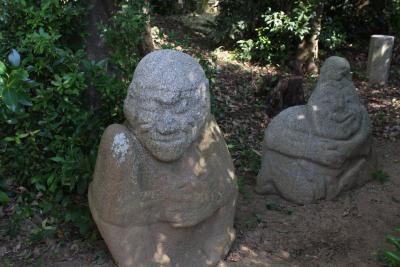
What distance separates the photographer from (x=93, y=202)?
3.43 meters

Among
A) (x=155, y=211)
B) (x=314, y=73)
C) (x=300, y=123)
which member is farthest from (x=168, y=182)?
(x=314, y=73)

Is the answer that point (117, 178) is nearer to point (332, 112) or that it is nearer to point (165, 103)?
point (165, 103)

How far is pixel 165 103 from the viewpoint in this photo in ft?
10.8

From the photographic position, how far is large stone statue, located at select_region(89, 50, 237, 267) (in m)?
3.28

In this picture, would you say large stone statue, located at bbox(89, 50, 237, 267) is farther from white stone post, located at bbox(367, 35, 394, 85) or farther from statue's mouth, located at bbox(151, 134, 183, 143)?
white stone post, located at bbox(367, 35, 394, 85)

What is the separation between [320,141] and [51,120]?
230 cm

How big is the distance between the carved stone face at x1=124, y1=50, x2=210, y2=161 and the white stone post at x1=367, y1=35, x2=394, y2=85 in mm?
5551

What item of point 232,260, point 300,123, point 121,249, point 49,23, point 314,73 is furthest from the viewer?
point 314,73

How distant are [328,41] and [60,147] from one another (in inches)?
235

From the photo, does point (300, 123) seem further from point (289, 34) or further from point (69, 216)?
point (289, 34)

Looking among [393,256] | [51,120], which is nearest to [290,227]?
[393,256]

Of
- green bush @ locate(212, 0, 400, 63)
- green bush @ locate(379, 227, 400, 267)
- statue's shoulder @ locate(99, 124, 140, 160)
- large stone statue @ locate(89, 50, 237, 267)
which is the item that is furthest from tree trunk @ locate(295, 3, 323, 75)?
statue's shoulder @ locate(99, 124, 140, 160)

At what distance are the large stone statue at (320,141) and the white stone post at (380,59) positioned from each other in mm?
3701

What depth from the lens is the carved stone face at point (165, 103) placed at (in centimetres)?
328
